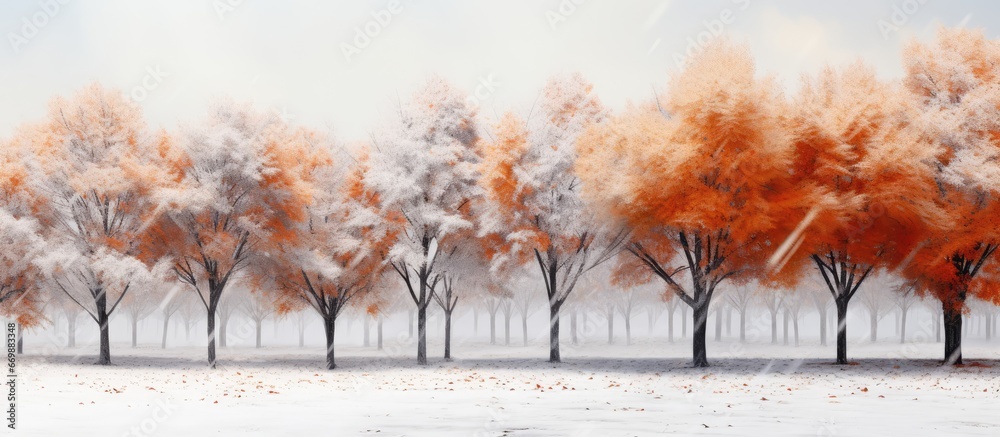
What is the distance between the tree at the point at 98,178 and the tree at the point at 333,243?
227 inches

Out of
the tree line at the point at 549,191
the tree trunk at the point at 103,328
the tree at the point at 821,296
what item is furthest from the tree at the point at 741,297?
the tree trunk at the point at 103,328

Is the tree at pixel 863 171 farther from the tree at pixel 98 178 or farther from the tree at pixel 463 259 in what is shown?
the tree at pixel 98 178

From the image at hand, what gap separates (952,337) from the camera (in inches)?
1276

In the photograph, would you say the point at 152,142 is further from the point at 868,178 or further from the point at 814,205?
the point at 868,178

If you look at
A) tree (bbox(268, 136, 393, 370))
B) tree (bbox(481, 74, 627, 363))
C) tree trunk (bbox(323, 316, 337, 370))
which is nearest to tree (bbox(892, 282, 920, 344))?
tree (bbox(481, 74, 627, 363))

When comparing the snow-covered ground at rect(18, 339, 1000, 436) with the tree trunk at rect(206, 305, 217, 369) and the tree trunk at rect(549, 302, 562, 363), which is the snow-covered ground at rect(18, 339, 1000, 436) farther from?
the tree trunk at rect(549, 302, 562, 363)

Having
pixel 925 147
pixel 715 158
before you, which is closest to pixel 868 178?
pixel 925 147

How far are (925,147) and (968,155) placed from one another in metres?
1.63

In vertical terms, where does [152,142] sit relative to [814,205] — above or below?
above

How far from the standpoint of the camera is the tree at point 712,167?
27984 millimetres

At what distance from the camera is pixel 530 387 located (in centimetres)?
2308

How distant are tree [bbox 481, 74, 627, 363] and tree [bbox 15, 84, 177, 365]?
13.8 meters

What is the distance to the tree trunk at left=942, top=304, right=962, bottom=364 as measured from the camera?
31.8 meters

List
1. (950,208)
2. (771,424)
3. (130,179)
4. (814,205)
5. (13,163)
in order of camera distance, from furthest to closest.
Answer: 1. (13,163)
2. (130,179)
3. (950,208)
4. (814,205)
5. (771,424)
